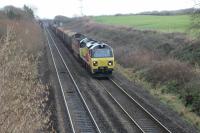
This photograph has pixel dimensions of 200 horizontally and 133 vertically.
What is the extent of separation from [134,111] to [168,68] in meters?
7.58

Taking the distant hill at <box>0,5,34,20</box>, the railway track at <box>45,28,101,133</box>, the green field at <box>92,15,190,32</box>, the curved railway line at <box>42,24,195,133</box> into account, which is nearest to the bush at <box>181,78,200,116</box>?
the curved railway line at <box>42,24,195,133</box>

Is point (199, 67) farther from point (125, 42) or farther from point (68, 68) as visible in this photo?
point (125, 42)

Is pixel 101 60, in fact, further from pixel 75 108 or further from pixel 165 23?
pixel 165 23

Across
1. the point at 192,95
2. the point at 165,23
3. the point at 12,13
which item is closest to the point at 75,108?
the point at 192,95

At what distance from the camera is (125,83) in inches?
1181

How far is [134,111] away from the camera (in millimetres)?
22219

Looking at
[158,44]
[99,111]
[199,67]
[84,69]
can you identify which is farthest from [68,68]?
[99,111]

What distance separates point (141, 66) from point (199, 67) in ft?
20.4

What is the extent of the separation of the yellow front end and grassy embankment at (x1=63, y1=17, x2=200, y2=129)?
2147mm

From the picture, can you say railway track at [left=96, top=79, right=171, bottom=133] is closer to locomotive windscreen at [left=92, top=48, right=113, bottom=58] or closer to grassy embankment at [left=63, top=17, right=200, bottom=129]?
grassy embankment at [left=63, top=17, right=200, bottom=129]

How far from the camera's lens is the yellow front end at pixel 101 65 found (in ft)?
102

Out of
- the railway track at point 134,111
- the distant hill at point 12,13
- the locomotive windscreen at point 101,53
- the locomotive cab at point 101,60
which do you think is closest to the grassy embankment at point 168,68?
the railway track at point 134,111

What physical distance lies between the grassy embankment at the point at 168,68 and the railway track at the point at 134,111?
1787 millimetres

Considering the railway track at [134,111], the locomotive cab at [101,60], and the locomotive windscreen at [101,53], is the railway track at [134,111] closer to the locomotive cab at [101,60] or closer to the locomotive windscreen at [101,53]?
the locomotive cab at [101,60]
